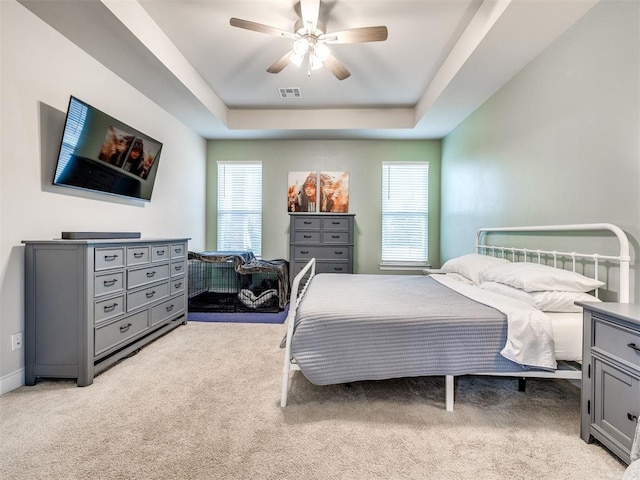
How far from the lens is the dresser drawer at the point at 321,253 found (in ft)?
15.4

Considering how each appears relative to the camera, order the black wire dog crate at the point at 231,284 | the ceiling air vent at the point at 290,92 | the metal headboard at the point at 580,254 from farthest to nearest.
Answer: the black wire dog crate at the point at 231,284
the ceiling air vent at the point at 290,92
the metal headboard at the point at 580,254

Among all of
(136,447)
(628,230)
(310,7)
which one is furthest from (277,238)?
(628,230)

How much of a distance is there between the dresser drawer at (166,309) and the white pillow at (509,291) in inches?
123

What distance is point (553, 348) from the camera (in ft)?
5.90

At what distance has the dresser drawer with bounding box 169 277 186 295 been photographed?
336 cm

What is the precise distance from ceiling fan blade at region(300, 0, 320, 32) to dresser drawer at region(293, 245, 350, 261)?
116 inches

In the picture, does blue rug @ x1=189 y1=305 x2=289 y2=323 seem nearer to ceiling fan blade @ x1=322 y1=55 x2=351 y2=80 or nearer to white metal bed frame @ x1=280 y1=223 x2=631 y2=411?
white metal bed frame @ x1=280 y1=223 x2=631 y2=411

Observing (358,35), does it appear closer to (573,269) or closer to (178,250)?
(573,269)

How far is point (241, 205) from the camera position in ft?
18.0

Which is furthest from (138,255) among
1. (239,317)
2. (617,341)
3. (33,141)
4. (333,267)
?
(617,341)

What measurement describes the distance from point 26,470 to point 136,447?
442mm

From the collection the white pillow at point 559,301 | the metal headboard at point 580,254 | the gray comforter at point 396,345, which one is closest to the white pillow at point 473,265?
the metal headboard at point 580,254

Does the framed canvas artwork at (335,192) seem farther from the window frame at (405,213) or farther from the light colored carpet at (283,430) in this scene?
the light colored carpet at (283,430)

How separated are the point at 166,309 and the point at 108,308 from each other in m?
0.88
